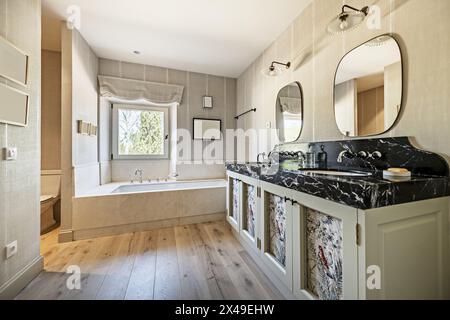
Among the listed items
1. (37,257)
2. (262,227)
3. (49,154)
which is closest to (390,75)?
(262,227)

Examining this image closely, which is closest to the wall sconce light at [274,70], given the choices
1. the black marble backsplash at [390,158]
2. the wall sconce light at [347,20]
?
the wall sconce light at [347,20]

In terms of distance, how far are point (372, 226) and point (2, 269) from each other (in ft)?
7.05

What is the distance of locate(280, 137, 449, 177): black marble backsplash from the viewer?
1.02 m

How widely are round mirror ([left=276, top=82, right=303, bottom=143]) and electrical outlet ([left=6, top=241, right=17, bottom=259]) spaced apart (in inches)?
98.4

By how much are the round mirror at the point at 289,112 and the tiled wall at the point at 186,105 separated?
1.47m

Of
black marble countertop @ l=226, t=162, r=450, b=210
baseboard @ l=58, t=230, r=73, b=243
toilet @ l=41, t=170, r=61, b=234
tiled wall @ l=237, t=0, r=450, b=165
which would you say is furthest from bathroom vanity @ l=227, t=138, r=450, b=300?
toilet @ l=41, t=170, r=61, b=234

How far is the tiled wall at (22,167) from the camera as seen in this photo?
4.16ft

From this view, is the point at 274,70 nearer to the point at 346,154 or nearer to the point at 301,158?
the point at 301,158

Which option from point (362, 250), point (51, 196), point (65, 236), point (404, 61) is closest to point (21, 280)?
point (65, 236)

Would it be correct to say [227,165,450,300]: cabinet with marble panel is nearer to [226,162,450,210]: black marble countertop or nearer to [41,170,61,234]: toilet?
[226,162,450,210]: black marble countertop

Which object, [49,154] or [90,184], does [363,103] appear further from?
[49,154]

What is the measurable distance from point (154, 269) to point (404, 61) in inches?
91.5

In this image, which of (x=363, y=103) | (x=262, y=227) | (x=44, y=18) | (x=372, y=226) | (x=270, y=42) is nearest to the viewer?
(x=372, y=226)
